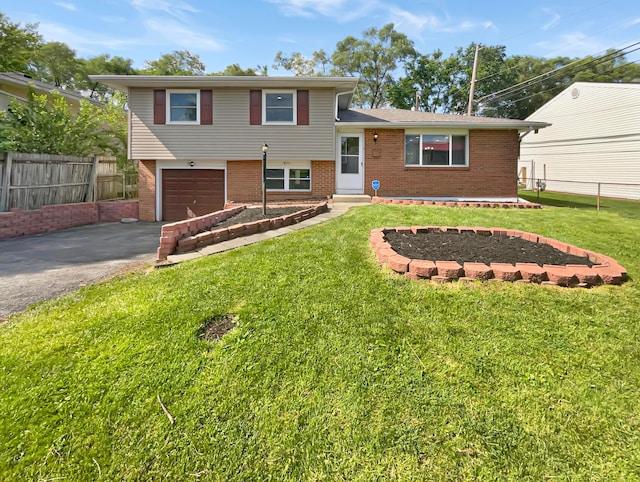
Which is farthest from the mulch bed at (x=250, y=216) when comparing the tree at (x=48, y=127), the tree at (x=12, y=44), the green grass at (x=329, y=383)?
the tree at (x=12, y=44)

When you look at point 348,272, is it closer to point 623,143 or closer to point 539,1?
point 539,1

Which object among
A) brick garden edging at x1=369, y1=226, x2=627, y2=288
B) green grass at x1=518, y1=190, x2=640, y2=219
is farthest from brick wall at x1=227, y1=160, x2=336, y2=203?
brick garden edging at x1=369, y1=226, x2=627, y2=288

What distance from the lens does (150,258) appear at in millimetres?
5887

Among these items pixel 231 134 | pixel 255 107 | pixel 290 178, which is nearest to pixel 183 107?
pixel 231 134

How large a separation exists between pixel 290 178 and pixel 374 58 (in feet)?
94.3

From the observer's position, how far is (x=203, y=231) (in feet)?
20.2

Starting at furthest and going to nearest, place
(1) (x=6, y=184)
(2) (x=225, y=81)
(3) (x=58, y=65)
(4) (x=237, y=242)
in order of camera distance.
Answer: (3) (x=58, y=65) → (2) (x=225, y=81) → (1) (x=6, y=184) → (4) (x=237, y=242)

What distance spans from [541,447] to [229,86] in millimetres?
12820

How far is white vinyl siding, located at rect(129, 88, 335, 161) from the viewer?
12250 mm

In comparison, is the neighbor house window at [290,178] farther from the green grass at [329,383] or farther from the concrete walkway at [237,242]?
the green grass at [329,383]

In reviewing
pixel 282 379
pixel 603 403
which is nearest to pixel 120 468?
pixel 282 379

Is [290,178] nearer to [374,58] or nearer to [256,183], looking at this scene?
[256,183]

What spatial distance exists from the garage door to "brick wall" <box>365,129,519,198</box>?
547 cm

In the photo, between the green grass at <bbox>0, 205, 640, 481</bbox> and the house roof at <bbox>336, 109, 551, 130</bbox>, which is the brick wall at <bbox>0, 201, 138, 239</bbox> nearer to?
the green grass at <bbox>0, 205, 640, 481</bbox>
